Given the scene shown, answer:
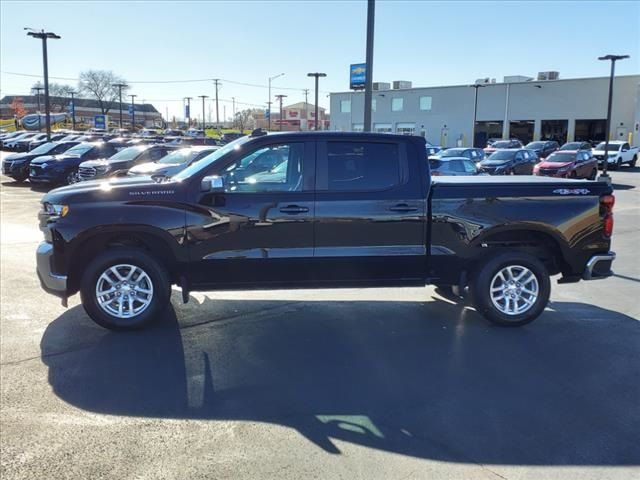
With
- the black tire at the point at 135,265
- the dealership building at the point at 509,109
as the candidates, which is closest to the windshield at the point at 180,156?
the black tire at the point at 135,265

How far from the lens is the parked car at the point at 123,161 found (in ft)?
59.4

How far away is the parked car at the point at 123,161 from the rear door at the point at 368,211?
542 inches

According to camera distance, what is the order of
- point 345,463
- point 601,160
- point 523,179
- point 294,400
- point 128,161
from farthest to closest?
point 601,160, point 128,161, point 523,179, point 294,400, point 345,463

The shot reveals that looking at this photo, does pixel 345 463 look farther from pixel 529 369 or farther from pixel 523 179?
pixel 523 179

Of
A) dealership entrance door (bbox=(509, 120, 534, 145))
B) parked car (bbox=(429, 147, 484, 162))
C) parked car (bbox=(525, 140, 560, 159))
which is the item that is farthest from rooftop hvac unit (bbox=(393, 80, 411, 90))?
parked car (bbox=(429, 147, 484, 162))

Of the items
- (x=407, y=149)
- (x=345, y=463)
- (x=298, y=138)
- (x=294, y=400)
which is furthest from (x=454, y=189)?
(x=345, y=463)

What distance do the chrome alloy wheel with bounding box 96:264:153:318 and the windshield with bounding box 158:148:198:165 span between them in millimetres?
11288

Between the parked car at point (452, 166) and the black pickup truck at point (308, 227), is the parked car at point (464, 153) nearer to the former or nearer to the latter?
the parked car at point (452, 166)

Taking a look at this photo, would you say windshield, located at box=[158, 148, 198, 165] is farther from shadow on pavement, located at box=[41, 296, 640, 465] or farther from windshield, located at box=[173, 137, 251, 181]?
windshield, located at box=[173, 137, 251, 181]

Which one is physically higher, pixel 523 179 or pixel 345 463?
pixel 523 179

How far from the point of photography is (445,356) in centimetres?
512

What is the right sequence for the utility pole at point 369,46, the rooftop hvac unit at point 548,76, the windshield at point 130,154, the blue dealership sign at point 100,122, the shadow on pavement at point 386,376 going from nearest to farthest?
the shadow on pavement at point 386,376, the utility pole at point 369,46, the windshield at point 130,154, the blue dealership sign at point 100,122, the rooftop hvac unit at point 548,76

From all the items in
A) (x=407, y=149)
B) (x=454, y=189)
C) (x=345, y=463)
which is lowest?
(x=345, y=463)

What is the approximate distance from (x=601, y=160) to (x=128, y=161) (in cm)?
3144
